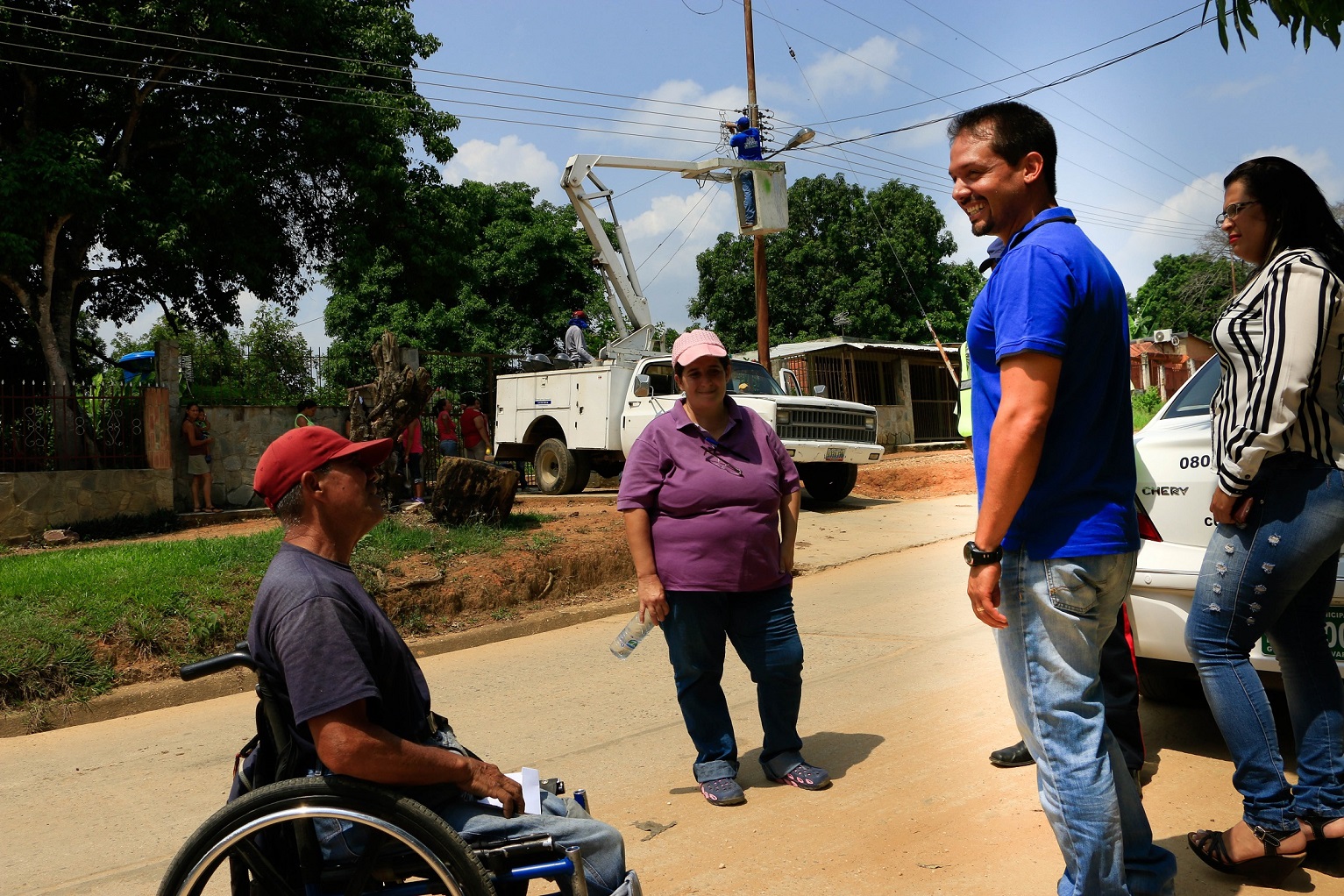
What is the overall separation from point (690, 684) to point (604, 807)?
598mm

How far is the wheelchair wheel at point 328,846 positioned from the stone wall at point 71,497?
1285cm

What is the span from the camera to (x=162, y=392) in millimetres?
14609

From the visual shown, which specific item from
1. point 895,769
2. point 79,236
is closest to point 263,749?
point 895,769

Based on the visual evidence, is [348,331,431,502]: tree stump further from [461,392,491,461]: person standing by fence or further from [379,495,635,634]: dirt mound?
[461,392,491,461]: person standing by fence

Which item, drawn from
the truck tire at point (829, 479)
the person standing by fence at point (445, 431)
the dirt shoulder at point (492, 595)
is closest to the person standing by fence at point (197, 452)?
the person standing by fence at point (445, 431)

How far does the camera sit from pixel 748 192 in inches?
749

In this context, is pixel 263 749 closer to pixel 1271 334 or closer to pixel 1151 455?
pixel 1271 334

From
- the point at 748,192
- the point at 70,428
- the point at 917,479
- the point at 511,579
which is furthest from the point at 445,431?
the point at 917,479

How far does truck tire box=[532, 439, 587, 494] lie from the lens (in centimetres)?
1638

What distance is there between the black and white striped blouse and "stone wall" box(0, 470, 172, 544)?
45.8ft

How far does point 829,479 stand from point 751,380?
5.94 ft

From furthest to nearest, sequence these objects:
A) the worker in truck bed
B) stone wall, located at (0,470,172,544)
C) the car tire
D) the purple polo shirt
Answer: the worker in truck bed → stone wall, located at (0,470,172,544) → the car tire → the purple polo shirt

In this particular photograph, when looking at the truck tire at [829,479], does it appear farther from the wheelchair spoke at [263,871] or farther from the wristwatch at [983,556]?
the wheelchair spoke at [263,871]

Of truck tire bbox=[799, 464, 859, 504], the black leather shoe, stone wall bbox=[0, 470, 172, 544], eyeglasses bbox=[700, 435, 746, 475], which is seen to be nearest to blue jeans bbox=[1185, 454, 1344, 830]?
the black leather shoe
